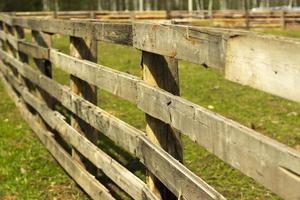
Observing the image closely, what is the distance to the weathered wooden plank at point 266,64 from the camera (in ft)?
6.44

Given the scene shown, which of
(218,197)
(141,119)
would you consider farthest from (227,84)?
(218,197)

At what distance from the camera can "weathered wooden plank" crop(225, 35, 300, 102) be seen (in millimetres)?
1963

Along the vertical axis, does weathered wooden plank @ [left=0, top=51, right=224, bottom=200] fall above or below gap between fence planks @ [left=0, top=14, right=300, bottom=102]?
below

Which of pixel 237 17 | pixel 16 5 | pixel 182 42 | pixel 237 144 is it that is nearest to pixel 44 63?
pixel 182 42

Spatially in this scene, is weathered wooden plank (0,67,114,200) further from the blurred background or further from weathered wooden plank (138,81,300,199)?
the blurred background

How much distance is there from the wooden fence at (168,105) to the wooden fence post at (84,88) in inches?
0.4

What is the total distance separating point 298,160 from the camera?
189 cm

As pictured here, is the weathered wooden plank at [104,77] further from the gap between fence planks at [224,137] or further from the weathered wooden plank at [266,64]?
the weathered wooden plank at [266,64]

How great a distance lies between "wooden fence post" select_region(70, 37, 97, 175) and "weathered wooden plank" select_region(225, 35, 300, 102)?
3.01 m

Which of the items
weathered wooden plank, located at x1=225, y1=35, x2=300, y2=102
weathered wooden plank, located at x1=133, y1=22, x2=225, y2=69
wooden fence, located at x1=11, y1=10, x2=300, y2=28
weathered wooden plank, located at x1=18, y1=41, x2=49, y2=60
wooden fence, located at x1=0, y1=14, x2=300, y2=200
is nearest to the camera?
weathered wooden plank, located at x1=225, y1=35, x2=300, y2=102

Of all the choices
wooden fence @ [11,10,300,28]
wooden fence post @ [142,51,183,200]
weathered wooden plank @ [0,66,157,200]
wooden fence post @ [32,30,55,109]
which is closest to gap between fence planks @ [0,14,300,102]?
wooden fence post @ [142,51,183,200]

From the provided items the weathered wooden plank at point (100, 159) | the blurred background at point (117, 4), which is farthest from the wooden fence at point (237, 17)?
the weathered wooden plank at point (100, 159)

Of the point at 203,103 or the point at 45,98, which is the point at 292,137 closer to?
the point at 203,103

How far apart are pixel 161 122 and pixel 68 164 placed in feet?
7.85
